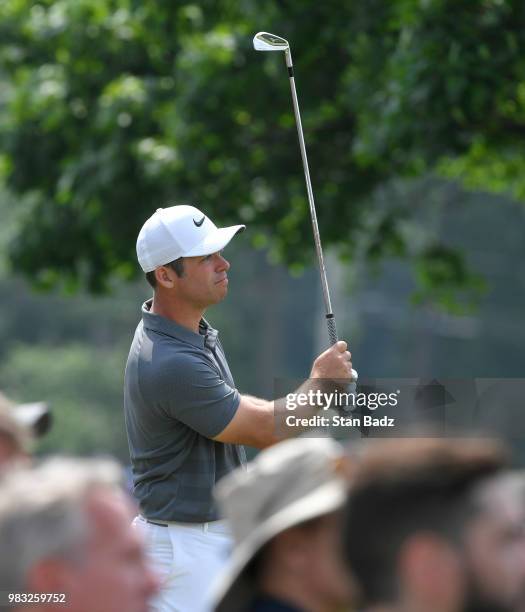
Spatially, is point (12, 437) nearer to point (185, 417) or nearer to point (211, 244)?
point (185, 417)

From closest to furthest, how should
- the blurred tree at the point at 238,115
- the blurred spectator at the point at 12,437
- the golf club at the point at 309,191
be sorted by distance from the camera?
the blurred spectator at the point at 12,437 < the golf club at the point at 309,191 < the blurred tree at the point at 238,115

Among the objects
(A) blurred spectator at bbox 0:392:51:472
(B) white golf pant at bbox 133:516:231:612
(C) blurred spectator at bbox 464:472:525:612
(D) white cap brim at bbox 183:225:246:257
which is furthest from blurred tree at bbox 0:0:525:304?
(C) blurred spectator at bbox 464:472:525:612

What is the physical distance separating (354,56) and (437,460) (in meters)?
8.62

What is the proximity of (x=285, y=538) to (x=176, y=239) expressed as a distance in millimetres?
2296

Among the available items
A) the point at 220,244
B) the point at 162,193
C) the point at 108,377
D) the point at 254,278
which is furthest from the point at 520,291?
the point at 220,244

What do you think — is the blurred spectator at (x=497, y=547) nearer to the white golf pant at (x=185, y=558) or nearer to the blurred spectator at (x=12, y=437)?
the blurred spectator at (x=12, y=437)

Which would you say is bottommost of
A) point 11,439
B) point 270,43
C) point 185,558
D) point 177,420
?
point 185,558

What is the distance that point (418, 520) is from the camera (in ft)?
8.29

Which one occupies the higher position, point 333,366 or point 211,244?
point 211,244

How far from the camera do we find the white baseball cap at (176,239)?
5230mm

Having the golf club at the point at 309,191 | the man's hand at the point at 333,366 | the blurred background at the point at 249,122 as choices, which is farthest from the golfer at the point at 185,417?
the blurred background at the point at 249,122

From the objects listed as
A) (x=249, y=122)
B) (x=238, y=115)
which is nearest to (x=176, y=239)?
(x=238, y=115)

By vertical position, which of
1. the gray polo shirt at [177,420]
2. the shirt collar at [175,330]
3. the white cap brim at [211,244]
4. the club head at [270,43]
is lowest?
the gray polo shirt at [177,420]

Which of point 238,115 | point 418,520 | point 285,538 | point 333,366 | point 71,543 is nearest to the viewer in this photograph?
point 418,520
